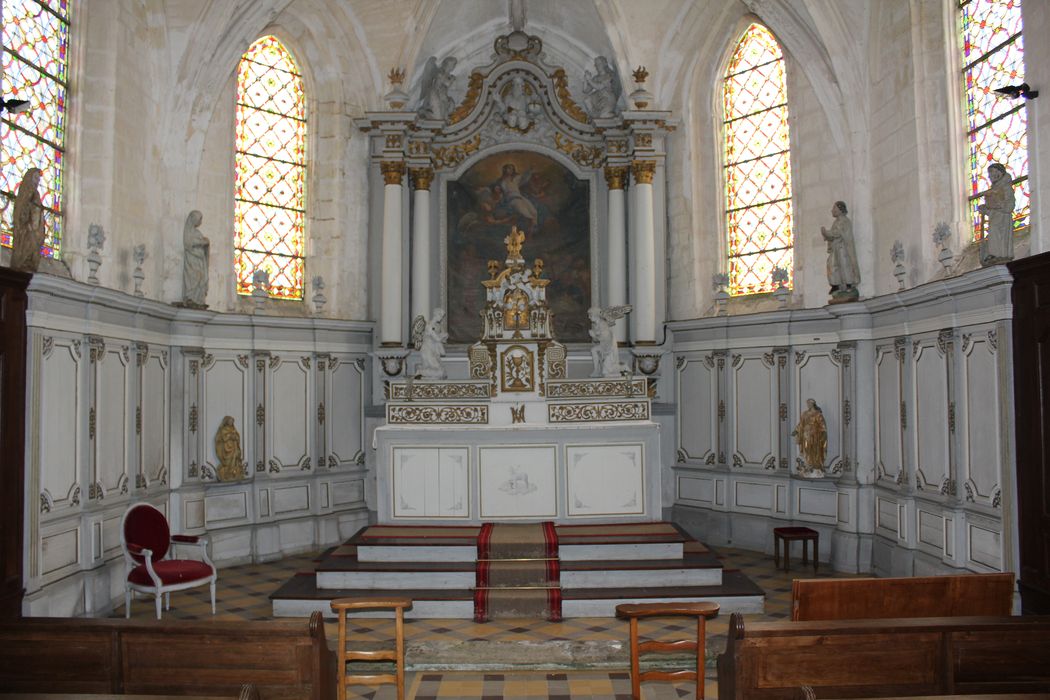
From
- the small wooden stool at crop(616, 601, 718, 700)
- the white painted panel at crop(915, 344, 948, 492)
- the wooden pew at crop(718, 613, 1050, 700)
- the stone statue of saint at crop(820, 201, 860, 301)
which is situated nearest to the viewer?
the wooden pew at crop(718, 613, 1050, 700)

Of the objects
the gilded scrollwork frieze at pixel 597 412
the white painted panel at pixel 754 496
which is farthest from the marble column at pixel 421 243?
the white painted panel at pixel 754 496

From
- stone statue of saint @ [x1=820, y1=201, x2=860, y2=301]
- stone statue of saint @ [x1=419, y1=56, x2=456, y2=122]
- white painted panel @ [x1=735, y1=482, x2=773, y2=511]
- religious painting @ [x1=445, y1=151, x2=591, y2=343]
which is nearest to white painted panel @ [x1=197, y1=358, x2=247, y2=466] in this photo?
religious painting @ [x1=445, y1=151, x2=591, y2=343]

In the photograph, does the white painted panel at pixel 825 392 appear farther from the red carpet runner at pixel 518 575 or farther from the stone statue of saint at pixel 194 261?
the stone statue of saint at pixel 194 261

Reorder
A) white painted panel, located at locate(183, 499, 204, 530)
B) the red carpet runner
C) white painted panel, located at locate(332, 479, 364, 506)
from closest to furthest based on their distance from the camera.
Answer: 1. the red carpet runner
2. white painted panel, located at locate(183, 499, 204, 530)
3. white painted panel, located at locate(332, 479, 364, 506)

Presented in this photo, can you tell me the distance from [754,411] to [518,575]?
5266mm

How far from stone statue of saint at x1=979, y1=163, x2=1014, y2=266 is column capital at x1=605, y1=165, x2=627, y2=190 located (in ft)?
23.8


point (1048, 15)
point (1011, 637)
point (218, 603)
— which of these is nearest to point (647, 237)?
point (1048, 15)

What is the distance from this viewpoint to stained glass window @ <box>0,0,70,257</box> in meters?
9.41

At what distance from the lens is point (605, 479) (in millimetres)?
11867

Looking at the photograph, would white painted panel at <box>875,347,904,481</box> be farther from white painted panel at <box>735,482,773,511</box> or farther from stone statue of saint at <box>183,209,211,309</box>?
stone statue of saint at <box>183,209,211,309</box>

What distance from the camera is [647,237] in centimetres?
1483

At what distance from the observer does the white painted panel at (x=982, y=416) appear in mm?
8867

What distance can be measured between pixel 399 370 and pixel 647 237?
453 centimetres

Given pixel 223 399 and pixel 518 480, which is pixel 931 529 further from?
pixel 223 399
